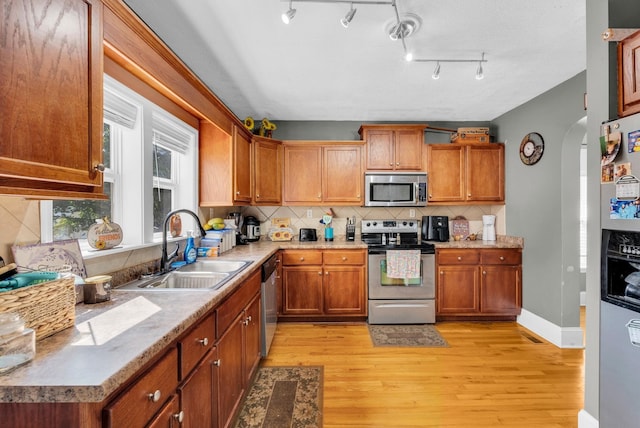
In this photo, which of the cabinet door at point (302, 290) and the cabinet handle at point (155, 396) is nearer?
the cabinet handle at point (155, 396)

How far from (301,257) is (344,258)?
0.50 metres

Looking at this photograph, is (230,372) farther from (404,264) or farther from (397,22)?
(397,22)

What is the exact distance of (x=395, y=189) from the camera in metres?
3.51

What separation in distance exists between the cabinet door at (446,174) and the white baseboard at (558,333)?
1.56 m

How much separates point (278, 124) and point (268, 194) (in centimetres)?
103

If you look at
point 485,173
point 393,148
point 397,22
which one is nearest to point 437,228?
point 485,173

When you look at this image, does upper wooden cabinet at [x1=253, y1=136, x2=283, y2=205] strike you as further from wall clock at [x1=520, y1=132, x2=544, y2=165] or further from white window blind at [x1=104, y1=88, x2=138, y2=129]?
wall clock at [x1=520, y1=132, x2=544, y2=165]

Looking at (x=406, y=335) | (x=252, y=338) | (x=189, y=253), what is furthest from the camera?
(x=406, y=335)

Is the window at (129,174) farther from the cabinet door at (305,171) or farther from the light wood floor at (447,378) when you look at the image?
the light wood floor at (447,378)

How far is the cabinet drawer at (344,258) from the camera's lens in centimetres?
324

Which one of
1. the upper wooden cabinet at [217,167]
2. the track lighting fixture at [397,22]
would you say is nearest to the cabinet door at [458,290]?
the track lighting fixture at [397,22]

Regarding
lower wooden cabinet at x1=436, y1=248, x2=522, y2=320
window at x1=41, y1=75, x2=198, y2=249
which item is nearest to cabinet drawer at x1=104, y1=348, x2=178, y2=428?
window at x1=41, y1=75, x2=198, y2=249

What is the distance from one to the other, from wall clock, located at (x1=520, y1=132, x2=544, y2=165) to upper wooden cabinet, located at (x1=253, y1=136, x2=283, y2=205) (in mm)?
2837

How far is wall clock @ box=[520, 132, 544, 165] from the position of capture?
9.71 ft
